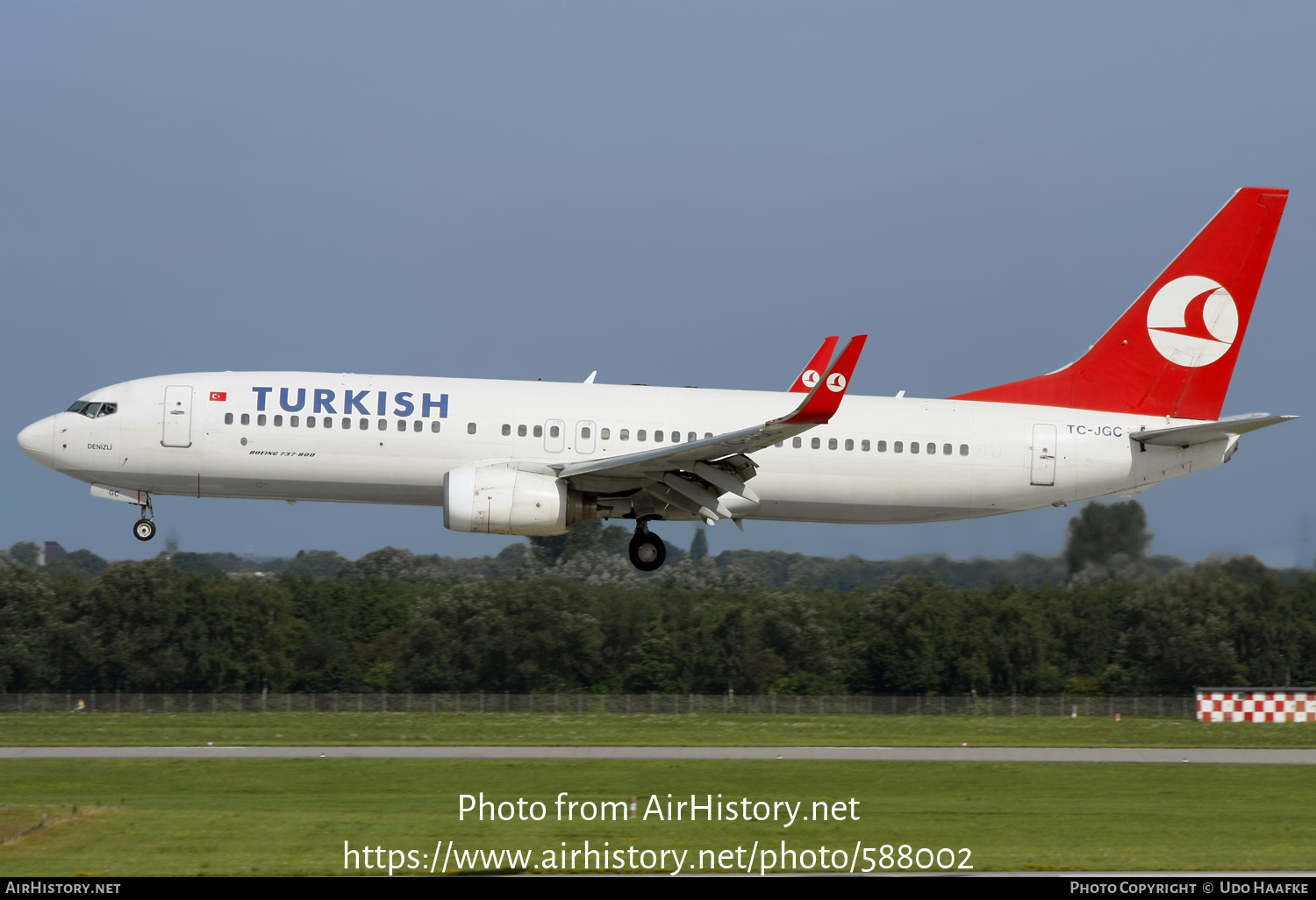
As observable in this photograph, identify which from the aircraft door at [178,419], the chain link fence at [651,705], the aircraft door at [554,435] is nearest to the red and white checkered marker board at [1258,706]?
the chain link fence at [651,705]

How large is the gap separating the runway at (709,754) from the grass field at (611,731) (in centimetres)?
158

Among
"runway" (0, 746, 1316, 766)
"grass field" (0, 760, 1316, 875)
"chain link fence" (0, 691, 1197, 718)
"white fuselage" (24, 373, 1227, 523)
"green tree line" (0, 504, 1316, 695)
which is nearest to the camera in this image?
"grass field" (0, 760, 1316, 875)

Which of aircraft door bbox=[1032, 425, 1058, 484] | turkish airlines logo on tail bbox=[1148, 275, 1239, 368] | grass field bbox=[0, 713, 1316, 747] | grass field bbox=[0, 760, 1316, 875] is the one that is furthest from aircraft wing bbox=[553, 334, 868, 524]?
turkish airlines logo on tail bbox=[1148, 275, 1239, 368]

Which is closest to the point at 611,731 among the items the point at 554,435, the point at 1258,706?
the point at 554,435

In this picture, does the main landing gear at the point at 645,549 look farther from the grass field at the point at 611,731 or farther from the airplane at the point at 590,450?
the grass field at the point at 611,731

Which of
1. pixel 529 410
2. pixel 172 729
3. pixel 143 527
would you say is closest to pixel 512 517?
pixel 529 410

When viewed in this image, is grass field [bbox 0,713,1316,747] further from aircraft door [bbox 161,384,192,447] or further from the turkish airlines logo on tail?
the turkish airlines logo on tail

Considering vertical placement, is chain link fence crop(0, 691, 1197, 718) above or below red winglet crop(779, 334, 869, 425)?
below

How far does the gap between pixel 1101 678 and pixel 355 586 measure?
41.3 m

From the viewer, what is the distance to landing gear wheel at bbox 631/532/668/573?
3072 centimetres

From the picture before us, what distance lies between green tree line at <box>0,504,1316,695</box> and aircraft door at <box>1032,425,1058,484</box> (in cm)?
3643

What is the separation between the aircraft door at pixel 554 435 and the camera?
2966 centimetres

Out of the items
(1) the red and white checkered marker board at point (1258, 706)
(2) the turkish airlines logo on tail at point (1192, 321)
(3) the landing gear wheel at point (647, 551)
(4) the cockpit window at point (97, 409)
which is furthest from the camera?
(1) the red and white checkered marker board at point (1258, 706)

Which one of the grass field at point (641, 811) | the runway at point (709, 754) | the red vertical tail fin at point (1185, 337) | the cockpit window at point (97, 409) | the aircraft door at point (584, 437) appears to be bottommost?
the grass field at point (641, 811)
